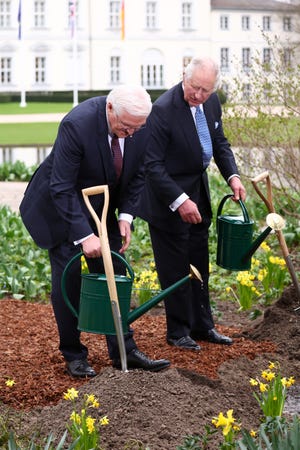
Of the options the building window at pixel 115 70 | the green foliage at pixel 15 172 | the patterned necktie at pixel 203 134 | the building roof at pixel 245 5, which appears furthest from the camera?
the building roof at pixel 245 5

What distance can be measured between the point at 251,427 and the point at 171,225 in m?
1.59

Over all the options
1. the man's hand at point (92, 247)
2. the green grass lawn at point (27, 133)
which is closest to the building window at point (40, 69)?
the green grass lawn at point (27, 133)

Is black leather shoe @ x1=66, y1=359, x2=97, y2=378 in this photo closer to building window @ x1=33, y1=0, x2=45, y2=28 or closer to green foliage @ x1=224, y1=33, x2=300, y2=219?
green foliage @ x1=224, y1=33, x2=300, y2=219

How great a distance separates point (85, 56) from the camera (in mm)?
60562

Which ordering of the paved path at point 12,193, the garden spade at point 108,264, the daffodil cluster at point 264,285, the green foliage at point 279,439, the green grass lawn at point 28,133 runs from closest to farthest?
1. the green foliage at point 279,439
2. the garden spade at point 108,264
3. the daffodil cluster at point 264,285
4. the paved path at point 12,193
5. the green grass lawn at point 28,133

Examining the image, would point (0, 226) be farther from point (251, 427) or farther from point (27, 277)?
point (251, 427)

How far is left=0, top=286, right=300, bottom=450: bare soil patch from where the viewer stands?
4180mm

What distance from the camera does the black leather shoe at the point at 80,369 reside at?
509 centimetres

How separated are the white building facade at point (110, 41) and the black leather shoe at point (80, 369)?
54056 mm

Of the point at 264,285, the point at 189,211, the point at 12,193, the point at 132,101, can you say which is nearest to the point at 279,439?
the point at 132,101

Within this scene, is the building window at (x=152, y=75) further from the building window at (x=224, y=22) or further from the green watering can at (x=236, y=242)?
the green watering can at (x=236, y=242)

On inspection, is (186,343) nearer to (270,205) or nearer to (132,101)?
(270,205)

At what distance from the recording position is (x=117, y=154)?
4.97 meters

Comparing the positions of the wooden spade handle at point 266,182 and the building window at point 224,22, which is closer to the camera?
the wooden spade handle at point 266,182
